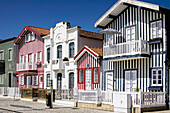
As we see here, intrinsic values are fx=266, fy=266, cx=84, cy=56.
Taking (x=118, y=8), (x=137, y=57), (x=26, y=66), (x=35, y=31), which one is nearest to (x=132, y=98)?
(x=137, y=57)

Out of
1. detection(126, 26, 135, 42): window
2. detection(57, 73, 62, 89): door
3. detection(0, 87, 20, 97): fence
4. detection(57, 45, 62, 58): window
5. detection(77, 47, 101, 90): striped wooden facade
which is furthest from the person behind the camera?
detection(0, 87, 20, 97): fence

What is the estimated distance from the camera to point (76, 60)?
976 inches

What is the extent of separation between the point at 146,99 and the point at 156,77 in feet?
9.73

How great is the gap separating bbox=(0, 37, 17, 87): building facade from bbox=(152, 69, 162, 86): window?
76.1 feet

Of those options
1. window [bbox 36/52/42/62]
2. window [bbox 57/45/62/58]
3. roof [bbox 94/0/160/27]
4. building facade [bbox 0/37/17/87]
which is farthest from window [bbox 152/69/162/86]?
building facade [bbox 0/37/17/87]

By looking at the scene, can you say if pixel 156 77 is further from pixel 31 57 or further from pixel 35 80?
pixel 31 57

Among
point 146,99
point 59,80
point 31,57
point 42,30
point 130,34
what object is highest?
point 42,30

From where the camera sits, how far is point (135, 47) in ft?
59.5

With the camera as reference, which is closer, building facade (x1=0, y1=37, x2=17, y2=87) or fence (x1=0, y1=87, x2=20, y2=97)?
fence (x1=0, y1=87, x2=20, y2=97)

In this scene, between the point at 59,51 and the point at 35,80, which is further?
the point at 35,80

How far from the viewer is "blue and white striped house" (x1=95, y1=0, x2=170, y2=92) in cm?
1747

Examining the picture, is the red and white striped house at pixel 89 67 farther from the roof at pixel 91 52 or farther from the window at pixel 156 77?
the window at pixel 156 77

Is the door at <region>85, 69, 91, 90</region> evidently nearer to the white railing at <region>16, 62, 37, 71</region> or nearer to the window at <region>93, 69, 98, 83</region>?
the window at <region>93, 69, 98, 83</region>

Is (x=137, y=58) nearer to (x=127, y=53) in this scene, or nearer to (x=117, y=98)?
(x=127, y=53)
